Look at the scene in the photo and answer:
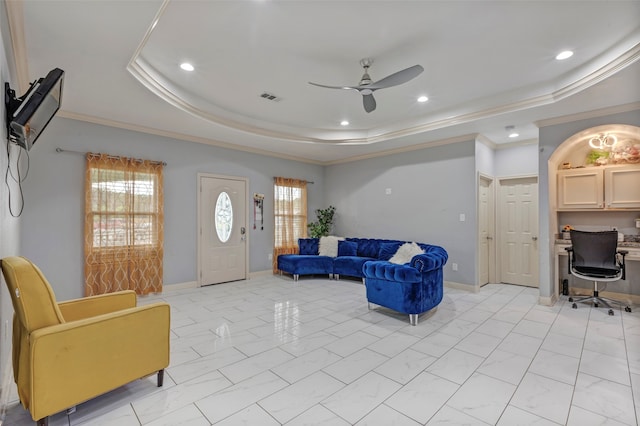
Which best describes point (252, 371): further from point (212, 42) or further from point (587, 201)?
point (587, 201)

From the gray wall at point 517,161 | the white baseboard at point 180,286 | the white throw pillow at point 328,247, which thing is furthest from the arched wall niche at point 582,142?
the white baseboard at point 180,286

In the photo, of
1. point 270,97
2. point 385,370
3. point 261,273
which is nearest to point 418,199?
point 270,97

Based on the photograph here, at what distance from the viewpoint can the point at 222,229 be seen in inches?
232

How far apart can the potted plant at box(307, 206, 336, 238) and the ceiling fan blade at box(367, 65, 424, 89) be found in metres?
4.34

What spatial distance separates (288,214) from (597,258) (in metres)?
5.30

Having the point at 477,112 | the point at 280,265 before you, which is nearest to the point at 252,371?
the point at 280,265

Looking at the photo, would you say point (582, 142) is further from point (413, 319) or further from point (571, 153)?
point (413, 319)

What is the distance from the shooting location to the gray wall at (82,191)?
160 inches

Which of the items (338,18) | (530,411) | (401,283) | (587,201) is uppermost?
(338,18)

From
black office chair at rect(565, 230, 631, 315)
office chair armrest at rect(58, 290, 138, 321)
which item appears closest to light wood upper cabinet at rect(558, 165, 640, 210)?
black office chair at rect(565, 230, 631, 315)

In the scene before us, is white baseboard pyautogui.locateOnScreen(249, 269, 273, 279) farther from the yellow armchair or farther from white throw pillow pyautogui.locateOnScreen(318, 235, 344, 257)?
the yellow armchair

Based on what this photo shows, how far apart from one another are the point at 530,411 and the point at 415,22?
3.11m

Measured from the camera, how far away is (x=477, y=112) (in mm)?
4434

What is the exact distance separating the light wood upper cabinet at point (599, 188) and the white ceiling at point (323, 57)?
1.08 m
